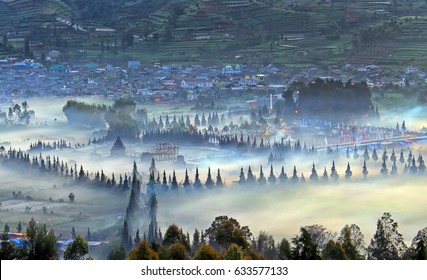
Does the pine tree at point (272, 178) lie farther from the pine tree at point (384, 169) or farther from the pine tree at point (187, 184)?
the pine tree at point (384, 169)

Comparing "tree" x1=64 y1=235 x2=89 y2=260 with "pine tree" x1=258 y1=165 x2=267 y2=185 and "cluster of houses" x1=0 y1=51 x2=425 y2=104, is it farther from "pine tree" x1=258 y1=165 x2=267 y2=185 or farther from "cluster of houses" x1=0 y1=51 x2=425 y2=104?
"cluster of houses" x1=0 y1=51 x2=425 y2=104

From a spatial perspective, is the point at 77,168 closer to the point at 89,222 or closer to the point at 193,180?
the point at 193,180

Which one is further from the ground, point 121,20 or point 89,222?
point 121,20

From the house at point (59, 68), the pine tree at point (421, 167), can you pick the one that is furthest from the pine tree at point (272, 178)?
the house at point (59, 68)

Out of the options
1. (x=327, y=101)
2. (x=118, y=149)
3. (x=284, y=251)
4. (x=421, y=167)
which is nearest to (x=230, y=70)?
(x=327, y=101)

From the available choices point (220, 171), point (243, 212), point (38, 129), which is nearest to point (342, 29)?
point (38, 129)

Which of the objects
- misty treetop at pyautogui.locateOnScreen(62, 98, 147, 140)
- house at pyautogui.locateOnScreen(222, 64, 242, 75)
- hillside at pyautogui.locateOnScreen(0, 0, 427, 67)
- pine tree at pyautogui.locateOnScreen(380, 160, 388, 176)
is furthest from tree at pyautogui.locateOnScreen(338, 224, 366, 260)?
house at pyautogui.locateOnScreen(222, 64, 242, 75)
